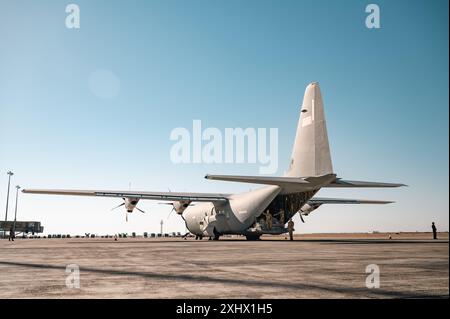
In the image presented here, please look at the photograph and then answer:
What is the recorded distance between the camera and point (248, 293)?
215 inches

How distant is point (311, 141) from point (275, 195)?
6.71 m

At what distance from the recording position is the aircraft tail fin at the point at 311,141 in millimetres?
24438

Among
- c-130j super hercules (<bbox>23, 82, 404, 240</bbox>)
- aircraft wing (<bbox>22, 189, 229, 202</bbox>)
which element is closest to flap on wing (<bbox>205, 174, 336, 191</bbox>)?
c-130j super hercules (<bbox>23, 82, 404, 240</bbox>)

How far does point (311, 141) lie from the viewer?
1006 inches

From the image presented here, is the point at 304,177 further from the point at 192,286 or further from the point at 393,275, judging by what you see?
the point at 192,286

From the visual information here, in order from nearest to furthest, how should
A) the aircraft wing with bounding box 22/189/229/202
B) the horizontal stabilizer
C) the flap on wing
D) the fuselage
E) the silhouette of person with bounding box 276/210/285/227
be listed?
the flap on wing → the horizontal stabilizer → the fuselage → the silhouette of person with bounding box 276/210/285/227 → the aircraft wing with bounding box 22/189/229/202

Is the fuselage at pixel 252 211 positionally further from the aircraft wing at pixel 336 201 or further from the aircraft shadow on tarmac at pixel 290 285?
the aircraft shadow on tarmac at pixel 290 285

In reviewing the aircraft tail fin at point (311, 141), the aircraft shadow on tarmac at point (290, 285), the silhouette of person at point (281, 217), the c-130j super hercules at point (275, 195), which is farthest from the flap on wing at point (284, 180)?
the aircraft shadow on tarmac at point (290, 285)

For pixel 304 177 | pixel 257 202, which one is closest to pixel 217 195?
pixel 257 202

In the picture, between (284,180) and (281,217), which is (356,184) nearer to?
(284,180)

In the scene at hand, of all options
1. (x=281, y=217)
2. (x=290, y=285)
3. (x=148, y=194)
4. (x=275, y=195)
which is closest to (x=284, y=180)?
(x=275, y=195)

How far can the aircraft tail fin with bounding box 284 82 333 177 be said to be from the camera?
24.4 metres

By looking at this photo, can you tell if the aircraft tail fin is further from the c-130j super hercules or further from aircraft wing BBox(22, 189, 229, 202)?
aircraft wing BBox(22, 189, 229, 202)
